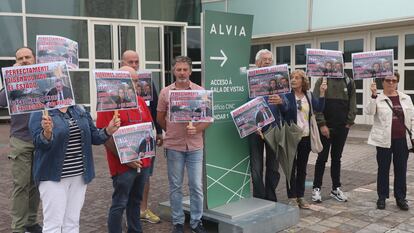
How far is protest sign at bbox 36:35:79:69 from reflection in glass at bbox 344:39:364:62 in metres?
12.0

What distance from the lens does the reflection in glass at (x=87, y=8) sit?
15.1 meters

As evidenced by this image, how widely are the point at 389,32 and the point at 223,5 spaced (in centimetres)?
645

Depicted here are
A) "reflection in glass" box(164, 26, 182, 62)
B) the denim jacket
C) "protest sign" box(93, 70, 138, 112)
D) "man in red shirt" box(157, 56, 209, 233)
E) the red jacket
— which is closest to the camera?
the denim jacket

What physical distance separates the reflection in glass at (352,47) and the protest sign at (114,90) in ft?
39.8

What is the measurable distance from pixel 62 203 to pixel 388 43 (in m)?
12.7

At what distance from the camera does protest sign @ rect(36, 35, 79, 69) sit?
4137 mm

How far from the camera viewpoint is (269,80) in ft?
16.0

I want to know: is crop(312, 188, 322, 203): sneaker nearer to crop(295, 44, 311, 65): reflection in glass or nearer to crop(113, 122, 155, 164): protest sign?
crop(113, 122, 155, 164): protest sign

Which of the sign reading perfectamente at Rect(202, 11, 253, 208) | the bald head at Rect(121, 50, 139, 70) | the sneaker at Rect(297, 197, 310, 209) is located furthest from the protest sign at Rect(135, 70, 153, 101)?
the sneaker at Rect(297, 197, 310, 209)

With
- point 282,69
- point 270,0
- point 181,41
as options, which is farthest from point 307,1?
point 282,69

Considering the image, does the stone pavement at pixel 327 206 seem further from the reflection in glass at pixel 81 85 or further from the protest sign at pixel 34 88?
the reflection in glass at pixel 81 85

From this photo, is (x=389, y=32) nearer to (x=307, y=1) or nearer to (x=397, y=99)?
(x=307, y=1)

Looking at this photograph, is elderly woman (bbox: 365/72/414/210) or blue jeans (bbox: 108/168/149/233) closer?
blue jeans (bbox: 108/168/149/233)

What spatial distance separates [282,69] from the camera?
190 inches
